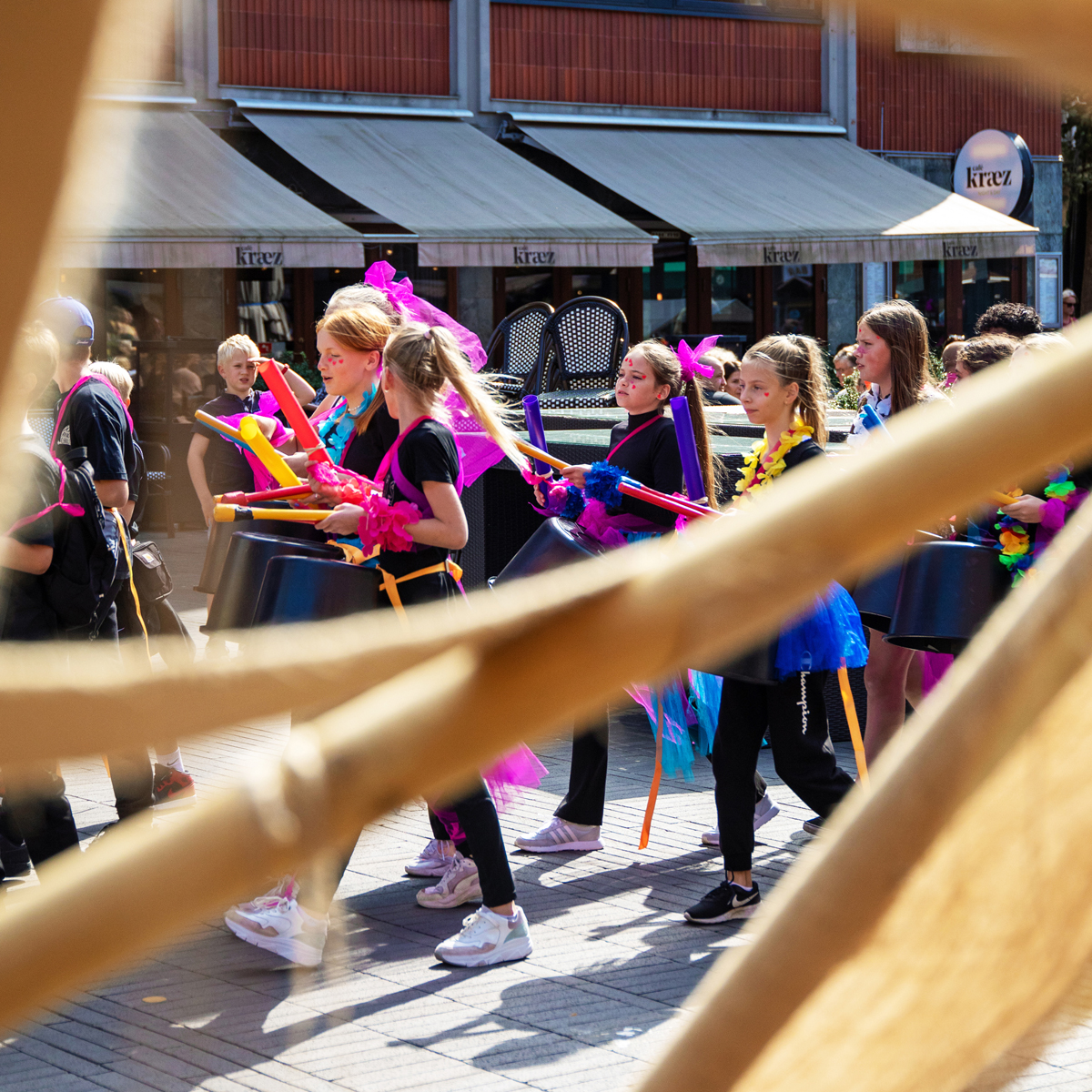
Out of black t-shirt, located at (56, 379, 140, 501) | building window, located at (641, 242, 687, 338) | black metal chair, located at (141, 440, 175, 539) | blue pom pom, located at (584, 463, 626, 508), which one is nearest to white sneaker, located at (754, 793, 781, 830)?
blue pom pom, located at (584, 463, 626, 508)

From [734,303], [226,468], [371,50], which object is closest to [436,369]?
[226,468]

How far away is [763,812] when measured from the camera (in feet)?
15.7

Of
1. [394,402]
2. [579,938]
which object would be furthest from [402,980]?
[394,402]

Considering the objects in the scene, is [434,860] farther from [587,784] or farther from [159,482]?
[159,482]

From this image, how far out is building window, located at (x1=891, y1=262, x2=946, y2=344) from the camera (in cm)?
1956

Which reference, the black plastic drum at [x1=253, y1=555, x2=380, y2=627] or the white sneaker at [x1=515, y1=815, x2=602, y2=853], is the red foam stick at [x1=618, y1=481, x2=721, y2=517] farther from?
the white sneaker at [x1=515, y1=815, x2=602, y2=853]

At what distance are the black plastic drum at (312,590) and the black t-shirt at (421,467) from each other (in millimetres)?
176

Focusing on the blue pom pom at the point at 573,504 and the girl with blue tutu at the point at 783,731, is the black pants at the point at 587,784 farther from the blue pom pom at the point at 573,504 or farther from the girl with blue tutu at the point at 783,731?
the blue pom pom at the point at 573,504

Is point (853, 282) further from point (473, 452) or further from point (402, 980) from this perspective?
point (402, 980)

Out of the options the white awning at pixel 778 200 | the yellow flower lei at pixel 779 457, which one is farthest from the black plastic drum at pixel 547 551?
the white awning at pixel 778 200

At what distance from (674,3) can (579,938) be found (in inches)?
592

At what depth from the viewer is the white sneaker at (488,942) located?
3670 millimetres

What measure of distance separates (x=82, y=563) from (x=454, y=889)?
1405mm

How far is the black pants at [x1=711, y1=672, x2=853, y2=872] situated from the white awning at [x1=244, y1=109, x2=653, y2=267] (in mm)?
10190
